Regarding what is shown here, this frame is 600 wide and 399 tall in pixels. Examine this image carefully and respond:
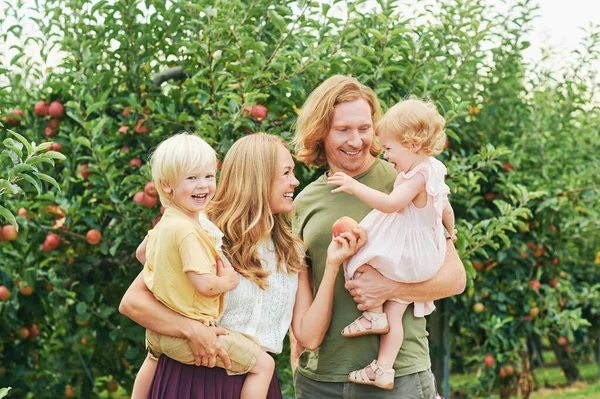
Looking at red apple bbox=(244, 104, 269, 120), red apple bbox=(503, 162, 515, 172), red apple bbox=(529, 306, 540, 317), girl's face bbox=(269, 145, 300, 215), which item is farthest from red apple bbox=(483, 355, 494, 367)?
girl's face bbox=(269, 145, 300, 215)

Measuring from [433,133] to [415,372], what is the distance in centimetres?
71

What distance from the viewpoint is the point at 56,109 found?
12.9 feet

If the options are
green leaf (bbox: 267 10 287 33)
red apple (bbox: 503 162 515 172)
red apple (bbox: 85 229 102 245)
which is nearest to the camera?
green leaf (bbox: 267 10 287 33)

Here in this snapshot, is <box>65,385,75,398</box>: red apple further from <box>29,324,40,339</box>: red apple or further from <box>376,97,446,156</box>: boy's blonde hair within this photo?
<box>376,97,446,156</box>: boy's blonde hair

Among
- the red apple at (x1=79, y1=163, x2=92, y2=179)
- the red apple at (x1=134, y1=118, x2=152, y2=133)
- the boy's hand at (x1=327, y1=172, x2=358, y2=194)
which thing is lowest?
the boy's hand at (x1=327, y1=172, x2=358, y2=194)

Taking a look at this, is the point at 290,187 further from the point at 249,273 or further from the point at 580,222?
the point at 580,222

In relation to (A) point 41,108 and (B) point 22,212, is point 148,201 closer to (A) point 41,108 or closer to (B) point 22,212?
(B) point 22,212

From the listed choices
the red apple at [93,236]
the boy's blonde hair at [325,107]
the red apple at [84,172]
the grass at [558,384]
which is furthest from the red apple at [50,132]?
the grass at [558,384]

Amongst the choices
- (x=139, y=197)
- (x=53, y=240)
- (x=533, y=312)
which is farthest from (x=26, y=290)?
(x=533, y=312)

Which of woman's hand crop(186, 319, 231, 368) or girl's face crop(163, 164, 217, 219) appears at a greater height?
girl's face crop(163, 164, 217, 219)

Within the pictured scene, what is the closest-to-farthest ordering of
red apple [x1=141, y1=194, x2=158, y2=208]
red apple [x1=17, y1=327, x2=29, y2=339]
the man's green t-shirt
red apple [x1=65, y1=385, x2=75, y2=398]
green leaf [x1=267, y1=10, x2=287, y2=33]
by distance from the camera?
1. the man's green t-shirt
2. green leaf [x1=267, y1=10, x2=287, y2=33]
3. red apple [x1=141, y1=194, x2=158, y2=208]
4. red apple [x1=17, y1=327, x2=29, y2=339]
5. red apple [x1=65, y1=385, x2=75, y2=398]

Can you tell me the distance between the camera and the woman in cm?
217

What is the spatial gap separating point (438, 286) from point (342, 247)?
32cm

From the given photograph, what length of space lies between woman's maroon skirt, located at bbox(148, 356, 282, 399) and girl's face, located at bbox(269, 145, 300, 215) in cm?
49
